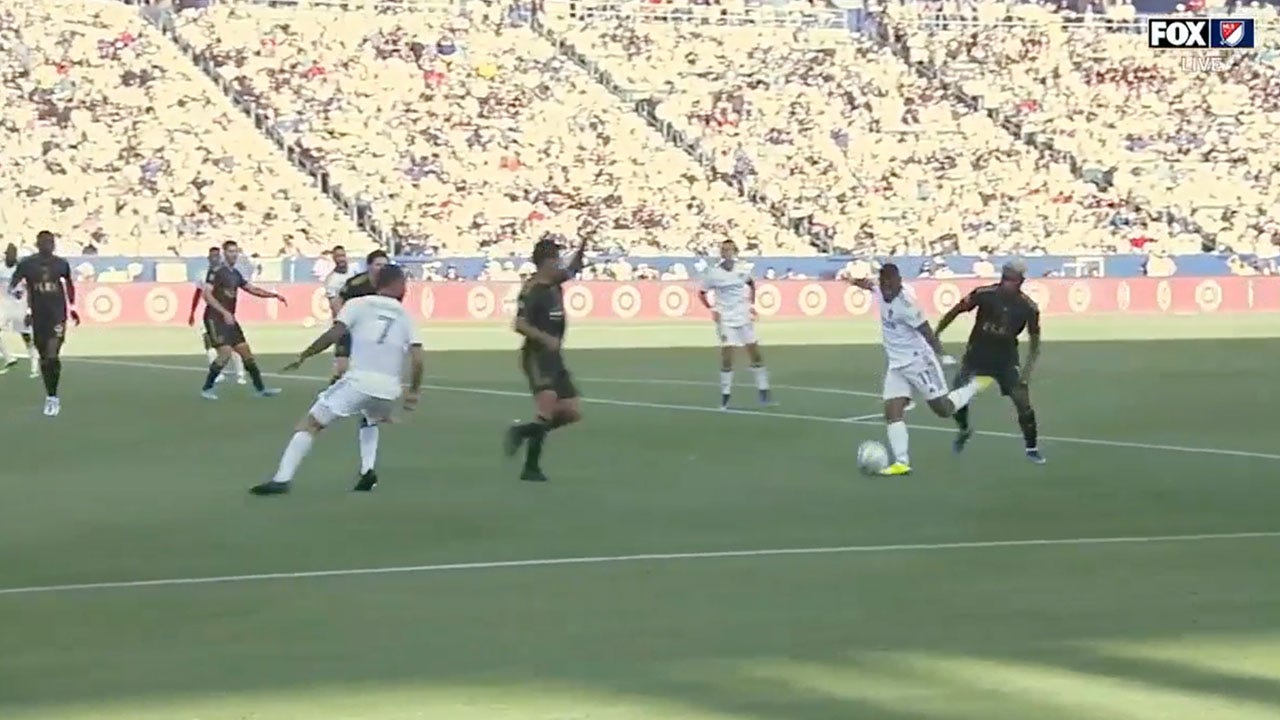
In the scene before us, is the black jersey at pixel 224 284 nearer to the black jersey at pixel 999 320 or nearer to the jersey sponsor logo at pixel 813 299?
the black jersey at pixel 999 320

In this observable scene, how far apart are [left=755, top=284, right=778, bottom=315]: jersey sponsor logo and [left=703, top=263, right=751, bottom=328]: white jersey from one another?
22054 millimetres

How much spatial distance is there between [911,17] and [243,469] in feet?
168

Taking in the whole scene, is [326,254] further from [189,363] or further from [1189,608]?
[1189,608]

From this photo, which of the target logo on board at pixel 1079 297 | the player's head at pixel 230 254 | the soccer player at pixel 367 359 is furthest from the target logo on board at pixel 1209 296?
the soccer player at pixel 367 359

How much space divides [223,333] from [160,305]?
19093mm

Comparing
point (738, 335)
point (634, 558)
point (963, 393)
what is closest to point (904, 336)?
point (963, 393)

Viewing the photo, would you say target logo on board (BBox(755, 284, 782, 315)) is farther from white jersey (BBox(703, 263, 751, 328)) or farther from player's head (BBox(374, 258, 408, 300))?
player's head (BBox(374, 258, 408, 300))

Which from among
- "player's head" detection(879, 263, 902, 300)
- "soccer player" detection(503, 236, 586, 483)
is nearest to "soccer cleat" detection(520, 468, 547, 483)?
"soccer player" detection(503, 236, 586, 483)

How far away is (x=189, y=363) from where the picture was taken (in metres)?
33.3

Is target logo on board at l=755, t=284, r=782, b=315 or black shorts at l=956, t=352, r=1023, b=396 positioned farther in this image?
target logo on board at l=755, t=284, r=782, b=315

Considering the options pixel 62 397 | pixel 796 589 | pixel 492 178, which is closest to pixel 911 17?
pixel 492 178

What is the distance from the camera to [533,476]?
56.8 feet

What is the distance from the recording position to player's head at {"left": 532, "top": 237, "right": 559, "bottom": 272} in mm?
17062

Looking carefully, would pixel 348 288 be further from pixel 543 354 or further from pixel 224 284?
pixel 543 354
